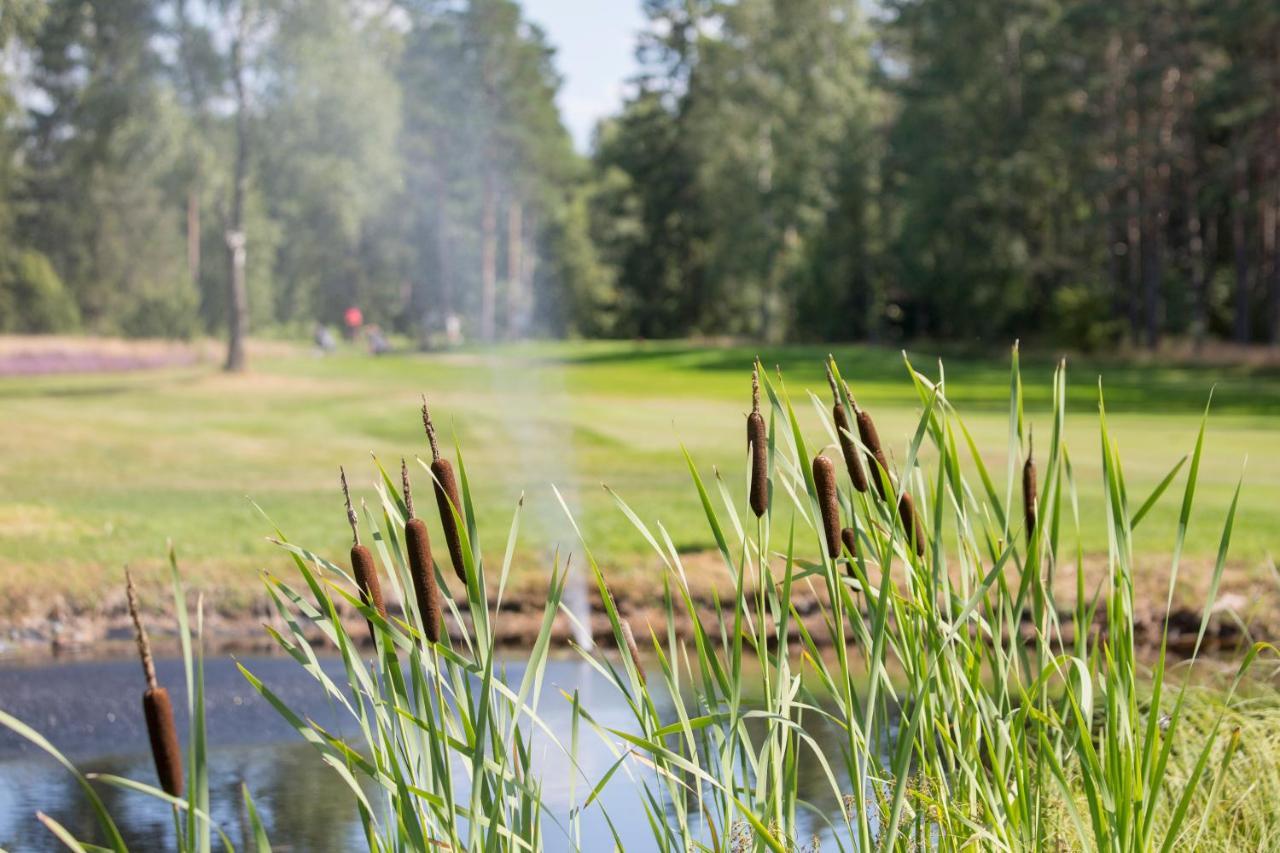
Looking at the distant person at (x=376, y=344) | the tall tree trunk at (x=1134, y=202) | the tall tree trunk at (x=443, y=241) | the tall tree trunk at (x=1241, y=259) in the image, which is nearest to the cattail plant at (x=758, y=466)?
the tall tree trunk at (x=1241, y=259)

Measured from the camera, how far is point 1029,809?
239 centimetres

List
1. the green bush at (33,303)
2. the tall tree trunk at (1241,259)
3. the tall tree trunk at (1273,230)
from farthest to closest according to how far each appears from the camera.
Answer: the green bush at (33,303) → the tall tree trunk at (1241,259) → the tall tree trunk at (1273,230)

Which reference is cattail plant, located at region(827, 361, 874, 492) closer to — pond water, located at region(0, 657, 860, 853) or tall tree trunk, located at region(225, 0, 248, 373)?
pond water, located at region(0, 657, 860, 853)

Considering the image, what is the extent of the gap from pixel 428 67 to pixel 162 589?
129ft

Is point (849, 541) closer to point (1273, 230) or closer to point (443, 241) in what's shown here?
point (1273, 230)

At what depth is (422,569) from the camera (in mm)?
1828

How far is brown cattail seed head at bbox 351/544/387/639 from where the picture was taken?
1.84m

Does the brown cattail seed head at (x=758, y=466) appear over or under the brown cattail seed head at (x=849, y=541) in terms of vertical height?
over

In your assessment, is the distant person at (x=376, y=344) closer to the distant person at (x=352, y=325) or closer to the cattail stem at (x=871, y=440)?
the distant person at (x=352, y=325)

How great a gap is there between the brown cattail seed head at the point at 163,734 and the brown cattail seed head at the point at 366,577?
39 centimetres

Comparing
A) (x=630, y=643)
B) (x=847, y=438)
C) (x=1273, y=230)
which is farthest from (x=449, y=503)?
(x=1273, y=230)

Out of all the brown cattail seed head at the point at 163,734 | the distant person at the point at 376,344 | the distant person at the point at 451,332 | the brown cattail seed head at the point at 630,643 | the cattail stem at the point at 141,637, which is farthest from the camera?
the distant person at the point at 451,332

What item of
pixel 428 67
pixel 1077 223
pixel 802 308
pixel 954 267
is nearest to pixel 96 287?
pixel 428 67

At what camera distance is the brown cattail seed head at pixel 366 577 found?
184cm
